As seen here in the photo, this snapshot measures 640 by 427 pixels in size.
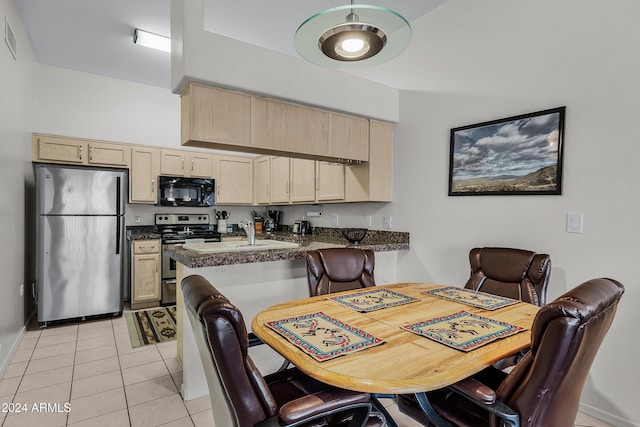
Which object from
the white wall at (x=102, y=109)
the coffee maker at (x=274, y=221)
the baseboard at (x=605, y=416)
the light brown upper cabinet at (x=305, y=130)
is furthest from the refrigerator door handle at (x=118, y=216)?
the baseboard at (x=605, y=416)

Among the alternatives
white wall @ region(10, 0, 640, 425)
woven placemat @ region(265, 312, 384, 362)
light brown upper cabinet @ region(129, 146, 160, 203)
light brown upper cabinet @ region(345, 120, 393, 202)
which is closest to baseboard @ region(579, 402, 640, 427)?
white wall @ region(10, 0, 640, 425)

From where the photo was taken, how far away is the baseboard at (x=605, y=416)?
6.52 ft

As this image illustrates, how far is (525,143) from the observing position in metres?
2.43

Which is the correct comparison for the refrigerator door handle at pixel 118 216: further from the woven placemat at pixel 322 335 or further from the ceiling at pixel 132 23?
the woven placemat at pixel 322 335

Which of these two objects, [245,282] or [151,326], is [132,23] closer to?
[245,282]

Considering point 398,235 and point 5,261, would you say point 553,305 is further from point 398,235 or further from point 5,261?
point 5,261

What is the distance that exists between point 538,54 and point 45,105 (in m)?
5.24

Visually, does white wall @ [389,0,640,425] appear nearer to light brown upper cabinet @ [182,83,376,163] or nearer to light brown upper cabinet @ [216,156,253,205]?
light brown upper cabinet @ [182,83,376,163]

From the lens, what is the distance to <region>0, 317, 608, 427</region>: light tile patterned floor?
2.05 m

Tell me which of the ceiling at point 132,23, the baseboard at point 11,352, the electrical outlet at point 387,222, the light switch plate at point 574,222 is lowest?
the baseboard at point 11,352

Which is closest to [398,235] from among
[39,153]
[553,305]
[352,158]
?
[352,158]

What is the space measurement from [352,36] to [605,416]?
107 inches

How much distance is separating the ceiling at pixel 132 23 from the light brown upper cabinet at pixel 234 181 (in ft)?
5.40

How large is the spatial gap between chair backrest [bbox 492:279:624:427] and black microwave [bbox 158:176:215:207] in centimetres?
455
